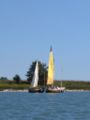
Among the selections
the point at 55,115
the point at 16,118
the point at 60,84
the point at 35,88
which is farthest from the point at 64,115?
the point at 60,84

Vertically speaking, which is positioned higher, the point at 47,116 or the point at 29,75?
the point at 29,75

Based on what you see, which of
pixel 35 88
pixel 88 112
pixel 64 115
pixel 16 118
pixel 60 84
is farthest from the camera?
pixel 60 84

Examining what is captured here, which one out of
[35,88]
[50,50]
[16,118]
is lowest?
[16,118]

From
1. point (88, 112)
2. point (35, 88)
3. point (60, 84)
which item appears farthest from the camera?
point (60, 84)

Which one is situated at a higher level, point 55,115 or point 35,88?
point 35,88

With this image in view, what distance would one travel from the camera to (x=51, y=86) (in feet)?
525

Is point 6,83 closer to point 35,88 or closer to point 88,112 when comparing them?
point 35,88

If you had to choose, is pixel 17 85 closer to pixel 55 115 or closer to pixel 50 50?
pixel 50 50

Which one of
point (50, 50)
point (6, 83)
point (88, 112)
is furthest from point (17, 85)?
point (88, 112)

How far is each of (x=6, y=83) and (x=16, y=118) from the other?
459 feet

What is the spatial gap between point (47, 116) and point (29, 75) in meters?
136

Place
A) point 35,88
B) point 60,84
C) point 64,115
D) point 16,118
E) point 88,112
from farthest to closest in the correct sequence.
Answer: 1. point 60,84
2. point 35,88
3. point 88,112
4. point 64,115
5. point 16,118

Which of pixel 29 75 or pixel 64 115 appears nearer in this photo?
pixel 64 115

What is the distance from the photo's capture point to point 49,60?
162 meters
